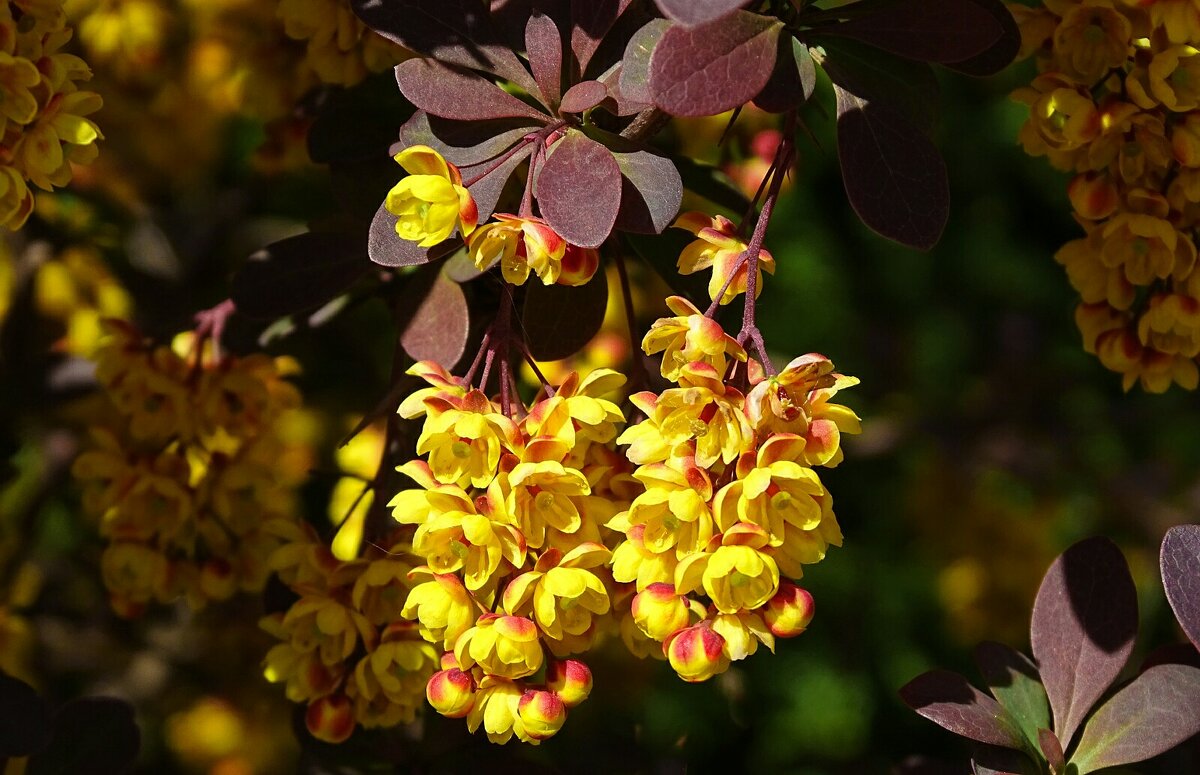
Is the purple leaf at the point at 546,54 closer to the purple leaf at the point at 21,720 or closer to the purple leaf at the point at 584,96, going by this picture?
the purple leaf at the point at 584,96

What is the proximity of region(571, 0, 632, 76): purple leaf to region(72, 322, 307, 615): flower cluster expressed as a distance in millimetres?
553

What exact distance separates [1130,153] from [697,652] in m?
0.56

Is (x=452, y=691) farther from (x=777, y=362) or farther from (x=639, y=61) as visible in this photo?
(x=777, y=362)

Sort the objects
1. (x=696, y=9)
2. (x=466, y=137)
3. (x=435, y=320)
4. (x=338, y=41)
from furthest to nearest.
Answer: (x=338, y=41) → (x=435, y=320) → (x=466, y=137) → (x=696, y=9)

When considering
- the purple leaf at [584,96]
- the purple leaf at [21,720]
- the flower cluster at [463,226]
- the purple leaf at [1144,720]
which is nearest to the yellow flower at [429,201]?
the flower cluster at [463,226]

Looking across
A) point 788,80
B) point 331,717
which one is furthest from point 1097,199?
point 331,717

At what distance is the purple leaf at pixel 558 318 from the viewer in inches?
41.6

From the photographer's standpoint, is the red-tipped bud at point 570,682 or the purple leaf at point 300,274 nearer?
the red-tipped bud at point 570,682

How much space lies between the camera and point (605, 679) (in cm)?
195

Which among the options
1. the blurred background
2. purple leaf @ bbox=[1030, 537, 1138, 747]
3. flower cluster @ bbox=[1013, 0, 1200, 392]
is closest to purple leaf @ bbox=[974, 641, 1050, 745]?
purple leaf @ bbox=[1030, 537, 1138, 747]

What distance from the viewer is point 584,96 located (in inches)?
37.0

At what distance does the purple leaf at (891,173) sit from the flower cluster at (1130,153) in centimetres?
14

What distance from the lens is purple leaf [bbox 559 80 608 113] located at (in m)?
0.93

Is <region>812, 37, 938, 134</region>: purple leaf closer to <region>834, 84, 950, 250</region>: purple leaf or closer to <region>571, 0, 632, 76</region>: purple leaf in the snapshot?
<region>834, 84, 950, 250</region>: purple leaf
